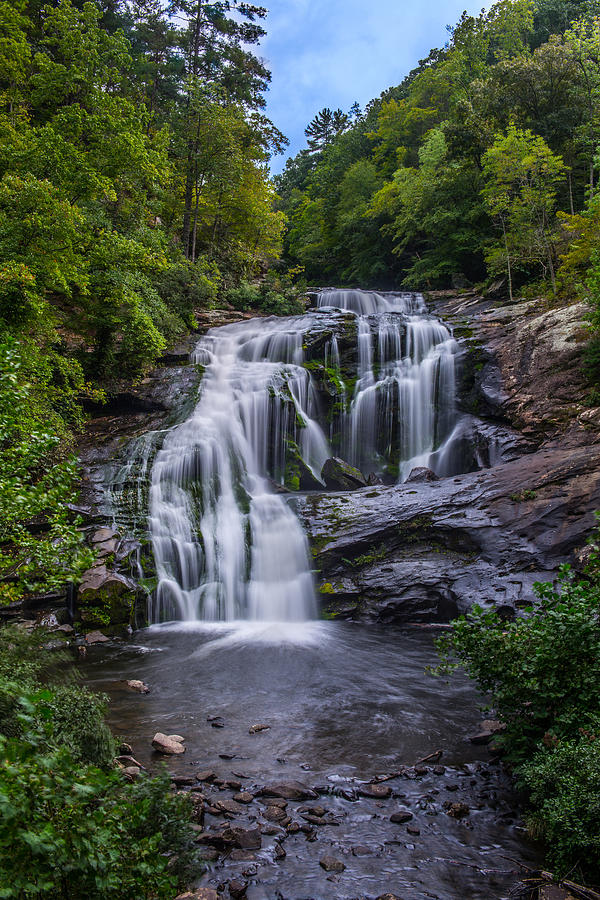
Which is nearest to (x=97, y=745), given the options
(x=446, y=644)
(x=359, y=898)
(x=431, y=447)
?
(x=359, y=898)

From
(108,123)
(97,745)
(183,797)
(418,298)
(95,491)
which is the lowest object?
(97,745)

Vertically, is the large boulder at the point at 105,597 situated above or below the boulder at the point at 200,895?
below

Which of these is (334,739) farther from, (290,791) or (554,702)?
(554,702)

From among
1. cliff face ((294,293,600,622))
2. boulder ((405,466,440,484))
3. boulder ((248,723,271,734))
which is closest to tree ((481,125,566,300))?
cliff face ((294,293,600,622))

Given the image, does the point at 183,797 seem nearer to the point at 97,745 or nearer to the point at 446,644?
the point at 97,745

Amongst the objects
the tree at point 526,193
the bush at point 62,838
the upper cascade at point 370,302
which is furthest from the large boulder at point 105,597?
the tree at point 526,193

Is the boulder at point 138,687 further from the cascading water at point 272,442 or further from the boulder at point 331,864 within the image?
the boulder at point 331,864

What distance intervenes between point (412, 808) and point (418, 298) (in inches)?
1037

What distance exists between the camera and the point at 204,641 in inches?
387

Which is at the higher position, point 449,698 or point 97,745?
point 97,745

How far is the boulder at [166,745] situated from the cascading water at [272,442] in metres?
5.68

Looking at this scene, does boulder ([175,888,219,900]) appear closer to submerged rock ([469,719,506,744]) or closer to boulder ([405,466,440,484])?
submerged rock ([469,719,506,744])

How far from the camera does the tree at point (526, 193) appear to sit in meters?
21.3

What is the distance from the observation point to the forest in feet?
10.3
